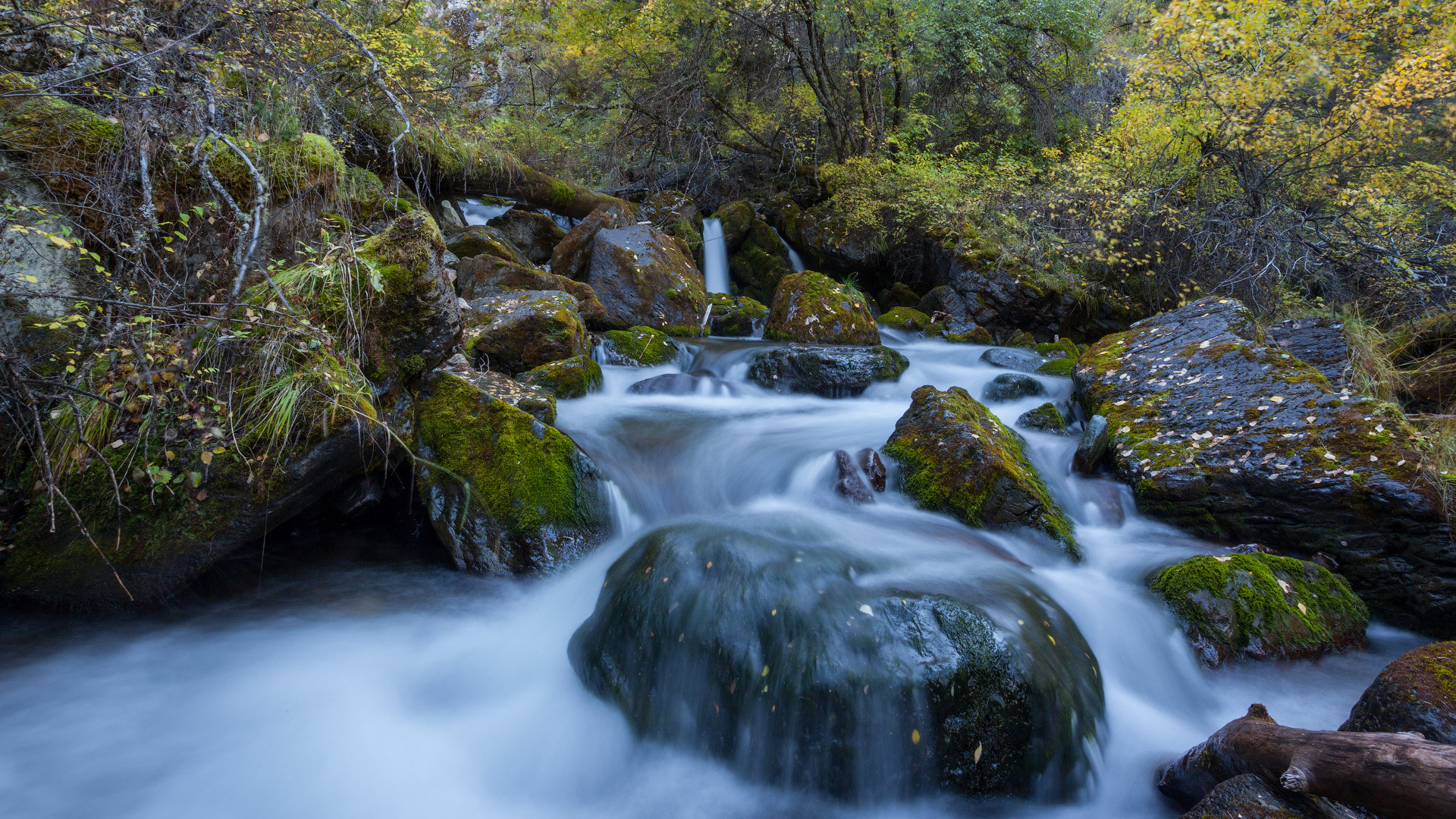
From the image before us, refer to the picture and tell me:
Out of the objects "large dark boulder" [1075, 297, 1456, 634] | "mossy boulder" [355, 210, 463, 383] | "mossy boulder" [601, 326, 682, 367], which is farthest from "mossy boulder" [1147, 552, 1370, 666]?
"mossy boulder" [601, 326, 682, 367]

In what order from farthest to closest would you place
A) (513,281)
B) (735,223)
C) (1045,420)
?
1. (735,223)
2. (513,281)
3. (1045,420)

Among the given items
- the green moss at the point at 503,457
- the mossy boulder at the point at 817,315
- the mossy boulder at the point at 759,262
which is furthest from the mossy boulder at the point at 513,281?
the mossy boulder at the point at 759,262

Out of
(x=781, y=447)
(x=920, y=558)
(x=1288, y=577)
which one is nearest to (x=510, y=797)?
(x=920, y=558)

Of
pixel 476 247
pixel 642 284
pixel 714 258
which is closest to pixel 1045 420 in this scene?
pixel 642 284

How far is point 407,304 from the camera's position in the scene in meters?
3.88

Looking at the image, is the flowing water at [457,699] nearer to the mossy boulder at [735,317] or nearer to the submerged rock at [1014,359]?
the submerged rock at [1014,359]

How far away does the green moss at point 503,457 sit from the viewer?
146 inches

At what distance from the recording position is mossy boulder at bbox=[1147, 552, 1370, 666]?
10.2 feet

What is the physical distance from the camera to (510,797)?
2.60 metres

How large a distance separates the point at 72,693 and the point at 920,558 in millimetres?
4206

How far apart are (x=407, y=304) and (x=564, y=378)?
204cm

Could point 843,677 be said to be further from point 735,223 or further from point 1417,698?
point 735,223

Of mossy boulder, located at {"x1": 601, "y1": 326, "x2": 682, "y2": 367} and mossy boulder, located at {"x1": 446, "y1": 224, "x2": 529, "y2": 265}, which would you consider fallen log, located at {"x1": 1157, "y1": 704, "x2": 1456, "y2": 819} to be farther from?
→ mossy boulder, located at {"x1": 446, "y1": 224, "x2": 529, "y2": 265}

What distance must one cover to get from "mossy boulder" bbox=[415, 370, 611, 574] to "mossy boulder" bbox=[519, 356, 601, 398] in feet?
5.27
